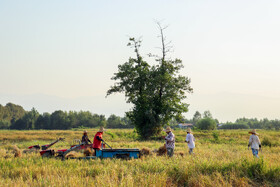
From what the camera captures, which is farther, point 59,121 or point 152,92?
point 59,121

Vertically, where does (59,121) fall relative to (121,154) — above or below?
above

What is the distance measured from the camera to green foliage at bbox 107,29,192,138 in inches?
1328

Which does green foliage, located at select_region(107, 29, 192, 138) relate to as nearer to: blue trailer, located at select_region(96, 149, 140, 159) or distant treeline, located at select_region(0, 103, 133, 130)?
blue trailer, located at select_region(96, 149, 140, 159)

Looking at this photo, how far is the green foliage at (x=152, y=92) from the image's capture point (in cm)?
3372

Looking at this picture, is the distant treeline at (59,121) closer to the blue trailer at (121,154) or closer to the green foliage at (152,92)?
the green foliage at (152,92)

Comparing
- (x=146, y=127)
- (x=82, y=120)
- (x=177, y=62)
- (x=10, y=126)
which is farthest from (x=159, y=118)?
(x=10, y=126)

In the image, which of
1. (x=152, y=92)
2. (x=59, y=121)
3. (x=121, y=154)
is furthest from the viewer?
(x=59, y=121)

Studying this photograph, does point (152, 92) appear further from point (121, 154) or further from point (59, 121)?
point (59, 121)

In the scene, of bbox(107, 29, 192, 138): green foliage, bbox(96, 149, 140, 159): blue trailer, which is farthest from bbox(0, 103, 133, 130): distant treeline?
bbox(96, 149, 140, 159): blue trailer

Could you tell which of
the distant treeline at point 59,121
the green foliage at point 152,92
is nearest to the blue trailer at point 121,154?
the green foliage at point 152,92

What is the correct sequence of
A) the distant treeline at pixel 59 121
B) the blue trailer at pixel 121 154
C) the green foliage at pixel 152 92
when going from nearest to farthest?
the blue trailer at pixel 121 154 < the green foliage at pixel 152 92 < the distant treeline at pixel 59 121

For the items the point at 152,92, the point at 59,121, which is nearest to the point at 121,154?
the point at 152,92

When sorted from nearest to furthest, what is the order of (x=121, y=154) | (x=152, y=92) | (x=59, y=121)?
(x=121, y=154) < (x=152, y=92) < (x=59, y=121)

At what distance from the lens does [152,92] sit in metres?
34.2
